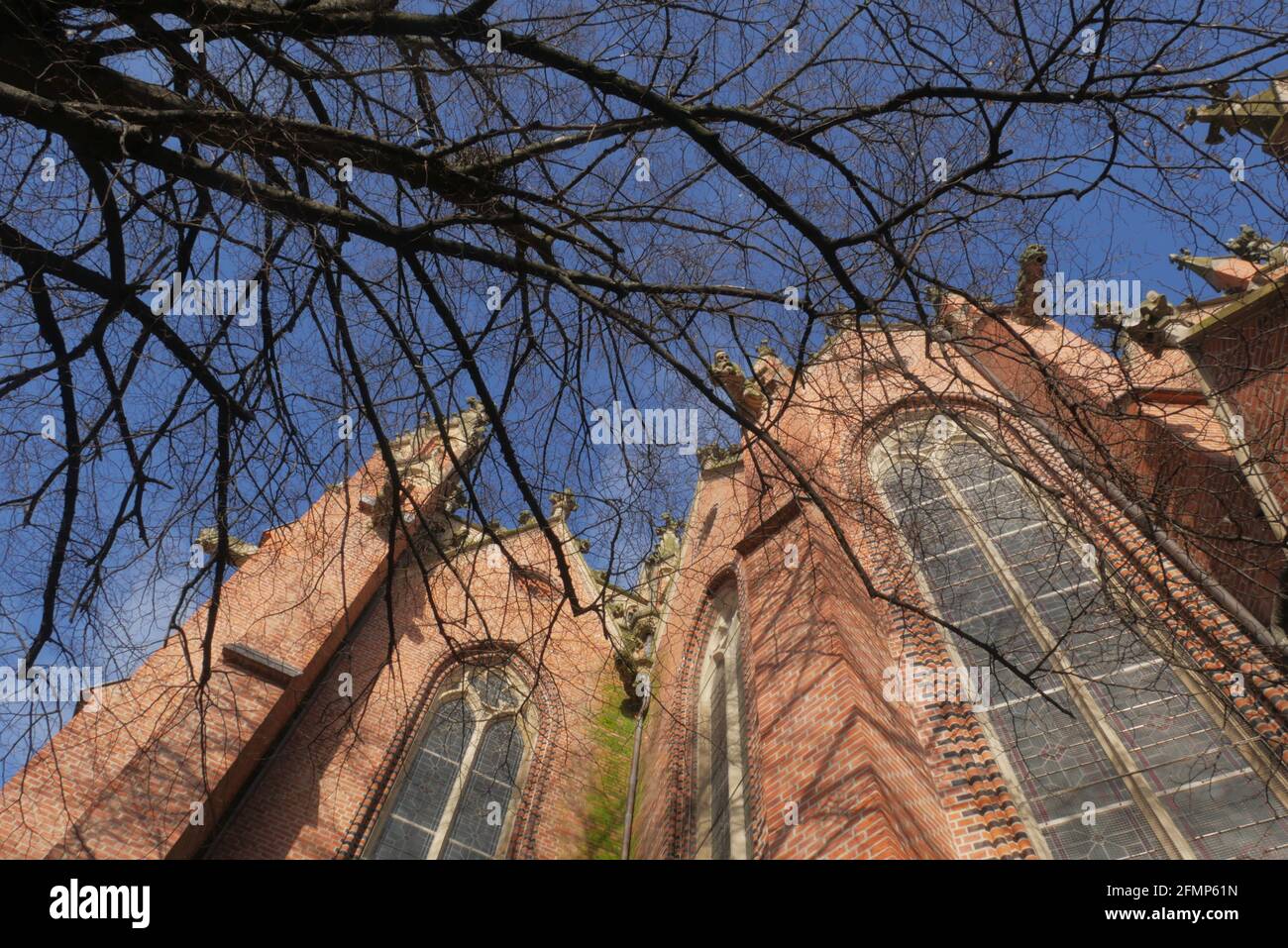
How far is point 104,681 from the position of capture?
14.8 ft

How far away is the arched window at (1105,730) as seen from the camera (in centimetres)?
488

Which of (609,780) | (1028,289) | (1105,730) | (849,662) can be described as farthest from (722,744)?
(1028,289)

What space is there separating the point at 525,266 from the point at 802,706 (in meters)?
3.68

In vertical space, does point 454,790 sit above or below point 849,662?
above

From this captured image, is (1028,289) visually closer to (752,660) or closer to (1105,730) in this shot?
(1105,730)

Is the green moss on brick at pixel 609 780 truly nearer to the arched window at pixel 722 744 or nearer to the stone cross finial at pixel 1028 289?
the arched window at pixel 722 744

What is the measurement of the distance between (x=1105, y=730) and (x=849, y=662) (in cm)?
188

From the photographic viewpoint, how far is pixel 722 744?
7824 millimetres

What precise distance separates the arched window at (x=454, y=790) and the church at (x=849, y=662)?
0.04 m

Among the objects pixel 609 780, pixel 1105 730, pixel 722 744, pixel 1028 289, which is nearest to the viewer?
pixel 1105 730

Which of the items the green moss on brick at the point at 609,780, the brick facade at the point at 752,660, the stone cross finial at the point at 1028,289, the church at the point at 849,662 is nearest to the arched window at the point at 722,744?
the church at the point at 849,662

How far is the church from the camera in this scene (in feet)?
15.6
